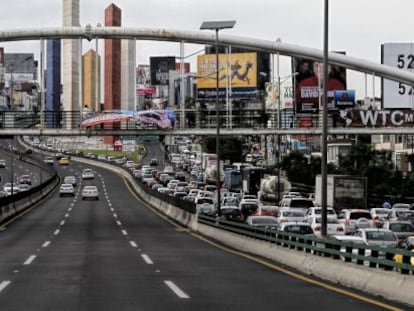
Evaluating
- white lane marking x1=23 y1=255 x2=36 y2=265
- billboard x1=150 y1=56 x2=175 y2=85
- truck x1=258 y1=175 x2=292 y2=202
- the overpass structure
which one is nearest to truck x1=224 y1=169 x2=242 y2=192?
billboard x1=150 y1=56 x2=175 y2=85

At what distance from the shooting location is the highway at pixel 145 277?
14.5 meters

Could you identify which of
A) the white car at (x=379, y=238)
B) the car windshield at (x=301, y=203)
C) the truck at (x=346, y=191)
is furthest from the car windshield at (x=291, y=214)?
the white car at (x=379, y=238)

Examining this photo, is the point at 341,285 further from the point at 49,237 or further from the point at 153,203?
the point at 153,203

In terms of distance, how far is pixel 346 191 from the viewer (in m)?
54.4

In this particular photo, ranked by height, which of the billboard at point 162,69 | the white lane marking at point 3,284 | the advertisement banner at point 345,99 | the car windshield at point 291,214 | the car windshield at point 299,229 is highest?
the billboard at point 162,69

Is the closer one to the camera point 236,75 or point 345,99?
point 236,75

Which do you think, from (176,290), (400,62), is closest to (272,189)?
(400,62)

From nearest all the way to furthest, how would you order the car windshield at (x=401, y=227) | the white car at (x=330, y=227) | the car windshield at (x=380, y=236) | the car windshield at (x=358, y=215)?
1. the car windshield at (x=380, y=236)
2. the car windshield at (x=401, y=227)
3. the white car at (x=330, y=227)
4. the car windshield at (x=358, y=215)

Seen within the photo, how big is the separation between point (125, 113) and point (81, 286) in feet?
98.6

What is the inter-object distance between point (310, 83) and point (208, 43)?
20.8 m

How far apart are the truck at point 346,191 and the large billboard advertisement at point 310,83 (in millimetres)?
8876

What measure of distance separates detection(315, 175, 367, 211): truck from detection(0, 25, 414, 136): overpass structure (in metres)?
9.41

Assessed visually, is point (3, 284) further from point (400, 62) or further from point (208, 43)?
point (400, 62)

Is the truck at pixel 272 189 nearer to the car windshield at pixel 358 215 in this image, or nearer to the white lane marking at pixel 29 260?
the car windshield at pixel 358 215
